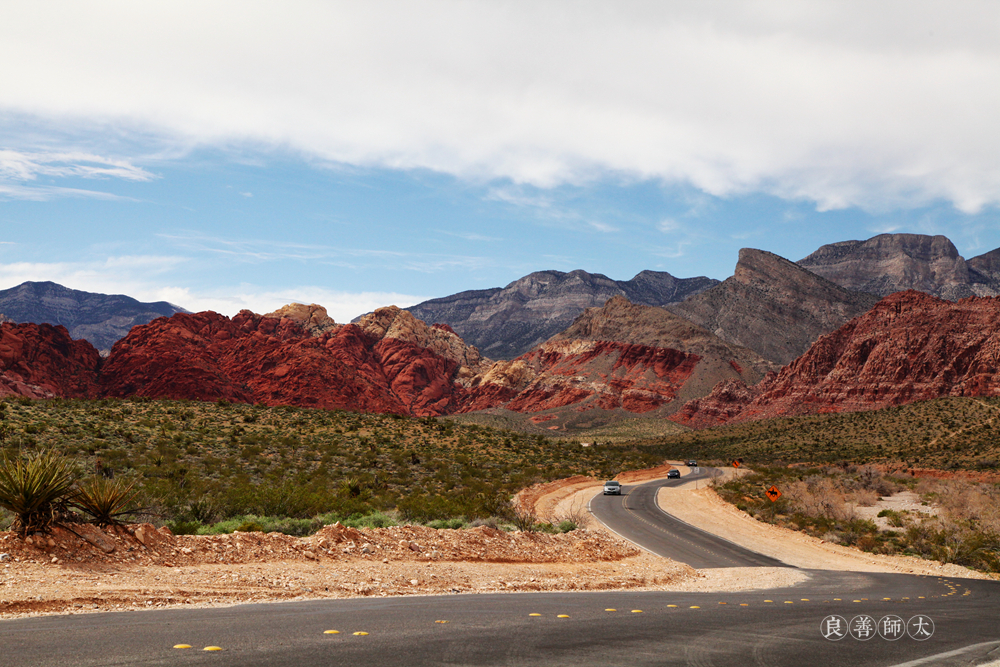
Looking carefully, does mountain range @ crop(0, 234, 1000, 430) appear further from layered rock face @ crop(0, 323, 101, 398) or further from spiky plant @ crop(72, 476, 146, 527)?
spiky plant @ crop(72, 476, 146, 527)

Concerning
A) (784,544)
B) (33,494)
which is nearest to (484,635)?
(33,494)

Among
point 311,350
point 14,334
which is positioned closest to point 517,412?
point 311,350

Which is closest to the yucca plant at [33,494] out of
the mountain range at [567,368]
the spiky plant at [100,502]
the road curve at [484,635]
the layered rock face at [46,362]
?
the spiky plant at [100,502]

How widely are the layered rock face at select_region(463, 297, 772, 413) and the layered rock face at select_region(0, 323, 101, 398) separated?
93.5 meters

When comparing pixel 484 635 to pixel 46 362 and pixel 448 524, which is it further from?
pixel 46 362

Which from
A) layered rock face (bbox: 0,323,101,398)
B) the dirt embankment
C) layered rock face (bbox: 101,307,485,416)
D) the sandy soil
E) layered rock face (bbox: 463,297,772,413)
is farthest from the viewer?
layered rock face (bbox: 463,297,772,413)

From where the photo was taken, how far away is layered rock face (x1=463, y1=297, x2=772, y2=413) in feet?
520

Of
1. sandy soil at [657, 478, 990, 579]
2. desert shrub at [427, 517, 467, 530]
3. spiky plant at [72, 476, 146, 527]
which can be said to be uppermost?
spiky plant at [72, 476, 146, 527]

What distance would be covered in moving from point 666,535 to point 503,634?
71.4ft

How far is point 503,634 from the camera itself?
8.51 meters

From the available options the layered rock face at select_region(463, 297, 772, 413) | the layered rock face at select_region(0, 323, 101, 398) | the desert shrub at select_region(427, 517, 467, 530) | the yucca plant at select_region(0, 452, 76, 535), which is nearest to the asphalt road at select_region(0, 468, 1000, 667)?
the yucca plant at select_region(0, 452, 76, 535)

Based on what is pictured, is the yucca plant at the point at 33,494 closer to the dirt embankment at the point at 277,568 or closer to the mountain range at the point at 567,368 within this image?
the dirt embankment at the point at 277,568

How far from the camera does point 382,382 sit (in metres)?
182

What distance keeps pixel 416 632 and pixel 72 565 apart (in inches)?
272
